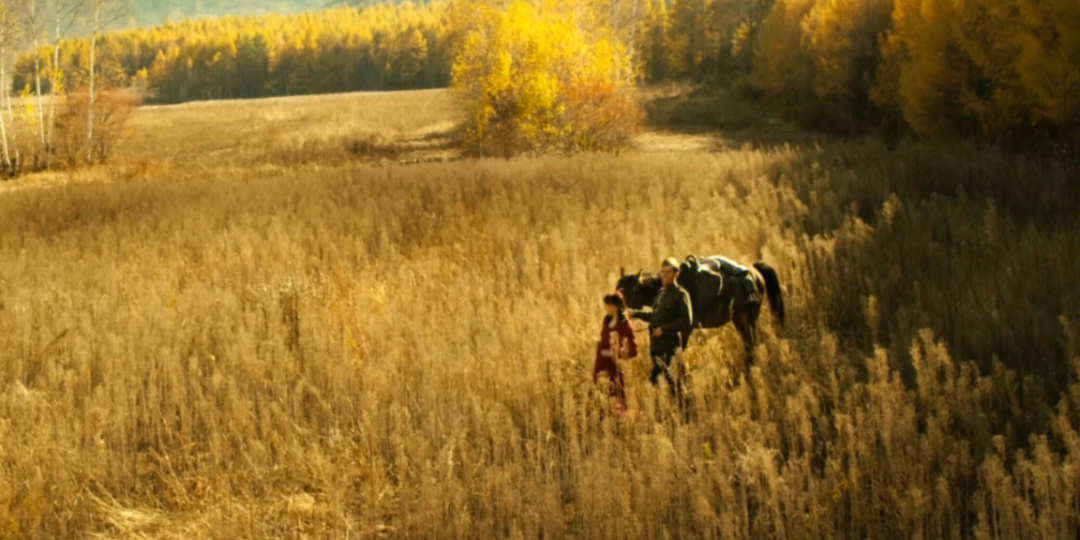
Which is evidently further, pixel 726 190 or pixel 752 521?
pixel 726 190

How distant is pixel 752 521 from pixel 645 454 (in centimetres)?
58

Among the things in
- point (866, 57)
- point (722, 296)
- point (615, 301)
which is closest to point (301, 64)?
point (866, 57)

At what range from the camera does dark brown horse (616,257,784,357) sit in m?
4.53

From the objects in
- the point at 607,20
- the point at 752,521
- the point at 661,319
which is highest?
the point at 607,20

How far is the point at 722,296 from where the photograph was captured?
4.74 metres

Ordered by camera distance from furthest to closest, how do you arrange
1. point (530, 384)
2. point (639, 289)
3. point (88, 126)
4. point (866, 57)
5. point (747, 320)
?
1. point (866, 57)
2. point (88, 126)
3. point (530, 384)
4. point (747, 320)
5. point (639, 289)

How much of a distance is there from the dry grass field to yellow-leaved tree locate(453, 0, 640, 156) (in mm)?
18101

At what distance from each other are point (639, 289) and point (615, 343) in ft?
1.03

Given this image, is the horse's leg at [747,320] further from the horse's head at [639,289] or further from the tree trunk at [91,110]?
the tree trunk at [91,110]

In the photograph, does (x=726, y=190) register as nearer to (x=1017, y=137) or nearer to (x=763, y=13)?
(x=1017, y=137)

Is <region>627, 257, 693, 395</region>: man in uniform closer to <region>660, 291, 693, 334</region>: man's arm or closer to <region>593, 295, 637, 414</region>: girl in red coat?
<region>660, 291, 693, 334</region>: man's arm

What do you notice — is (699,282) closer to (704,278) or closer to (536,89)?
(704,278)

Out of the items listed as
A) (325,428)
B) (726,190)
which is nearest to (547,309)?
(325,428)

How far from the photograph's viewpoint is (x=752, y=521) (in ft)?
13.2
